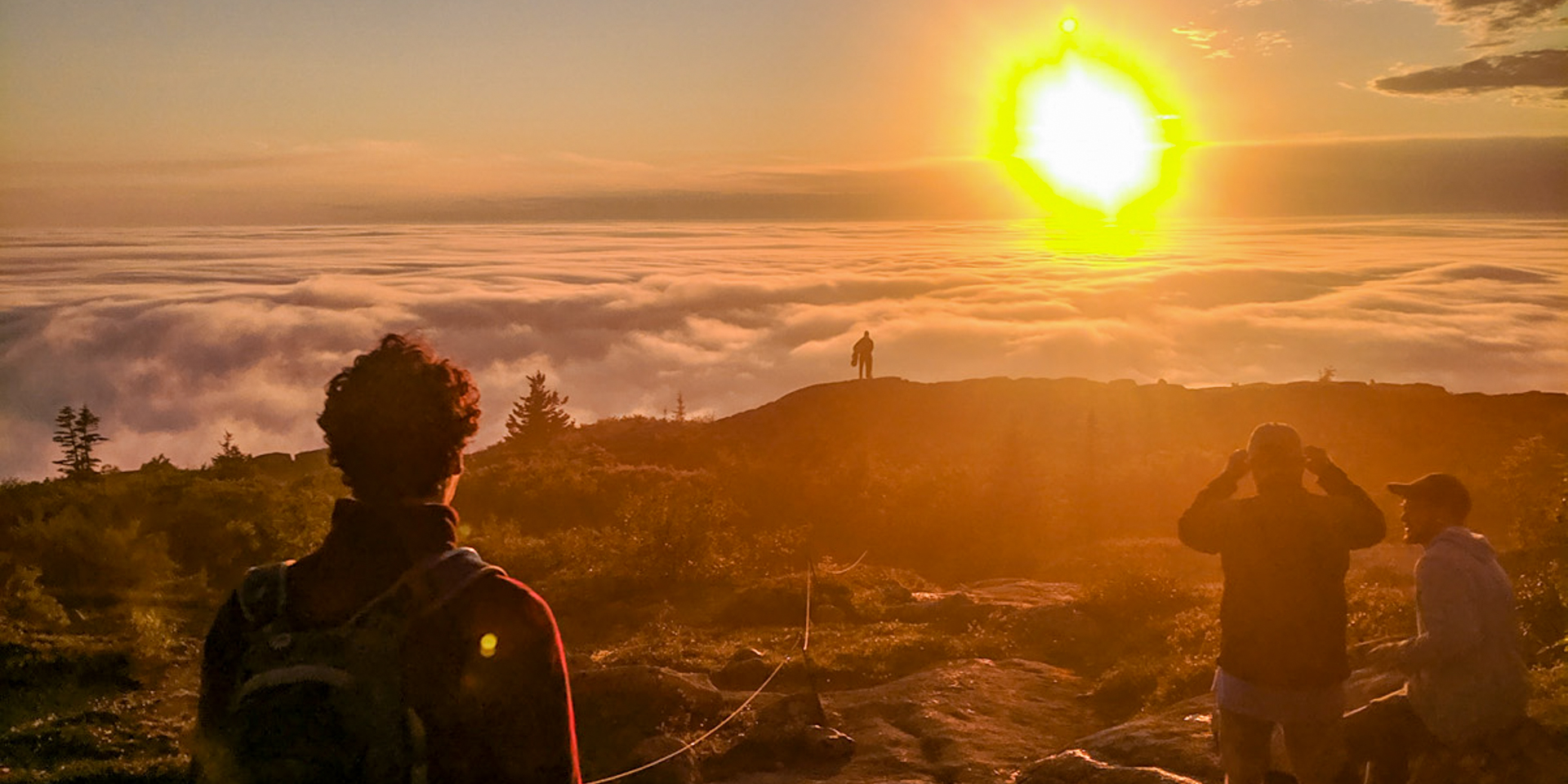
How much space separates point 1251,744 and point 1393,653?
789 millimetres

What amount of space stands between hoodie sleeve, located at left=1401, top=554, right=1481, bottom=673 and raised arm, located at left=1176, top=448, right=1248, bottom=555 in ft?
2.58

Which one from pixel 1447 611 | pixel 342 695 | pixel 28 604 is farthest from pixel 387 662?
pixel 28 604

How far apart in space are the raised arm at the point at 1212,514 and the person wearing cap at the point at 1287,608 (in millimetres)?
20

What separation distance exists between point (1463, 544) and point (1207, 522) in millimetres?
1008

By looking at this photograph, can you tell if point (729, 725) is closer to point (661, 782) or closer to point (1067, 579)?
point (661, 782)

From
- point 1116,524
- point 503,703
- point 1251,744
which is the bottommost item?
point 1116,524

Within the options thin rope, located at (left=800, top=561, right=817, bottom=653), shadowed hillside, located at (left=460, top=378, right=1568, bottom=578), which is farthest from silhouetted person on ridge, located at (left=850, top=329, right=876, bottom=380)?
thin rope, located at (left=800, top=561, right=817, bottom=653)

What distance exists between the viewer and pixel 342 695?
247cm

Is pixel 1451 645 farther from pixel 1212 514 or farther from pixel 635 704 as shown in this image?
pixel 635 704

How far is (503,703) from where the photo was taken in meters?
2.49

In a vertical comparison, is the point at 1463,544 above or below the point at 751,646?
above

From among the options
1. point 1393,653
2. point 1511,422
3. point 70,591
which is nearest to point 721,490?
point 70,591

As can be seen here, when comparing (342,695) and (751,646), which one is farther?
(751,646)

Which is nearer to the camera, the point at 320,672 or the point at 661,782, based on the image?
the point at 320,672
